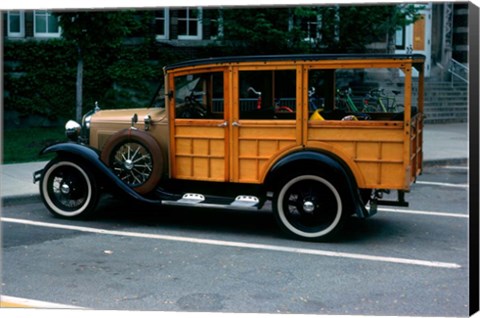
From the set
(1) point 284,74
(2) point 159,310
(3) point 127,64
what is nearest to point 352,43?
(3) point 127,64

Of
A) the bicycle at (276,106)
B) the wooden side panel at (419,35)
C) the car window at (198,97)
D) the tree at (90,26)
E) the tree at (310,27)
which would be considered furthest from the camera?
the wooden side panel at (419,35)

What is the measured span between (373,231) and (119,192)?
2996 mm

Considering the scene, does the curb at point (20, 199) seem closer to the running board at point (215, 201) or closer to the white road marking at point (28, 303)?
the running board at point (215, 201)

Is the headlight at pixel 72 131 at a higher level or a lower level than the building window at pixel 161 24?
lower

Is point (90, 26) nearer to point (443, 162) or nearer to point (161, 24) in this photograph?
point (161, 24)

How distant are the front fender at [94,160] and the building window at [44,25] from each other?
1111 centimetres

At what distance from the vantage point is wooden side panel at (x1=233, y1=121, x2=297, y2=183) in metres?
7.59

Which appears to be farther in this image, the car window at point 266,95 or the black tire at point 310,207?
the car window at point 266,95

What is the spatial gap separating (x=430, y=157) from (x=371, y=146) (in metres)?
6.78

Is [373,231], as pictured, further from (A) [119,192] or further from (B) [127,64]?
(B) [127,64]

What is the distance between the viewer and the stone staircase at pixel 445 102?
21031 mm

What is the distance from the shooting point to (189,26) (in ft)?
65.7

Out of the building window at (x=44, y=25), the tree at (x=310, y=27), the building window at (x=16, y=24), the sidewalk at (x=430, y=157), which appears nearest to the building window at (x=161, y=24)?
the tree at (x=310, y=27)

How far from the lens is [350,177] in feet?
24.2
